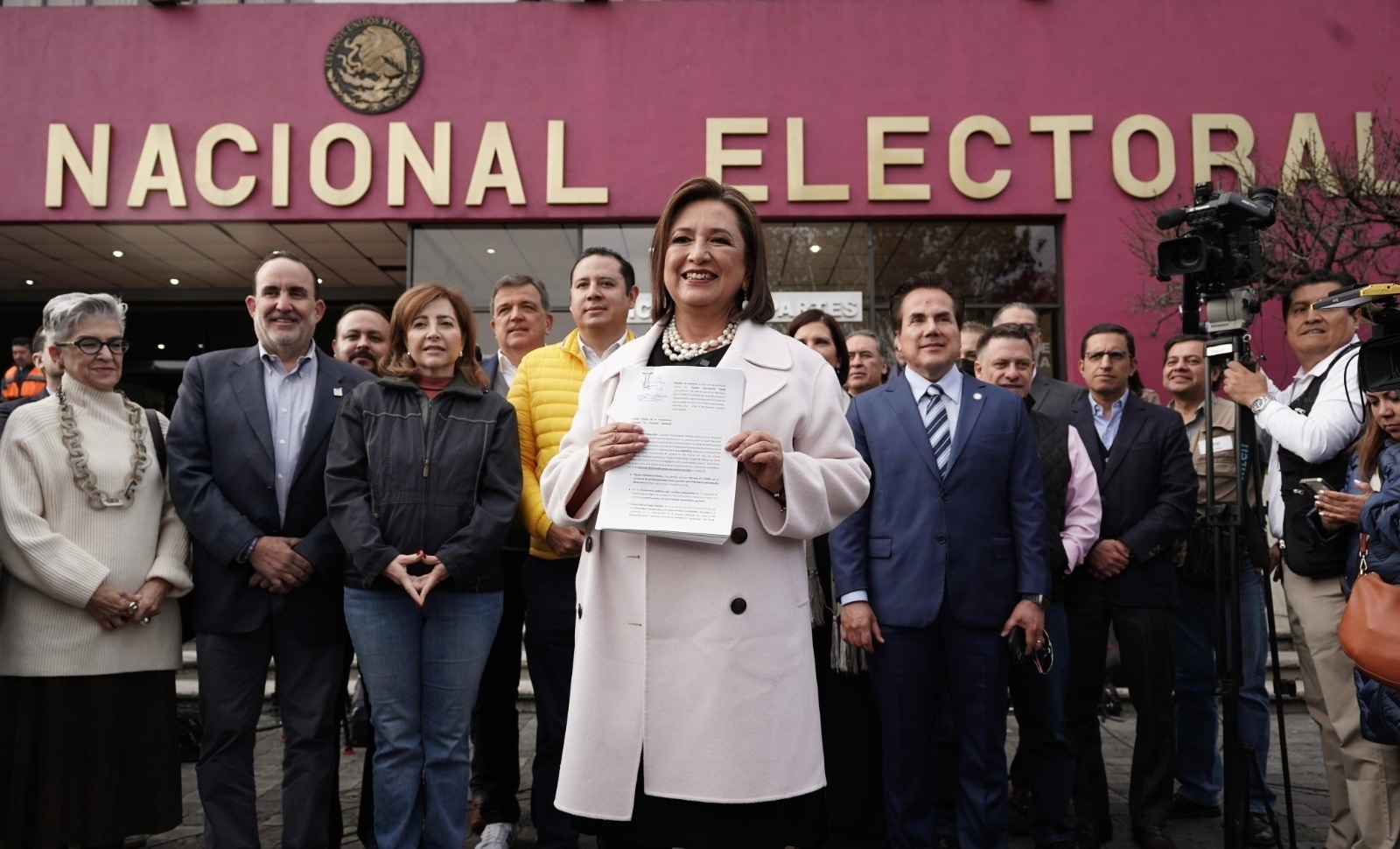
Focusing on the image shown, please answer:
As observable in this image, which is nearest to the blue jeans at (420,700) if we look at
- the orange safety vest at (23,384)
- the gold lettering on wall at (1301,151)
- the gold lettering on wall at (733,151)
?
the orange safety vest at (23,384)

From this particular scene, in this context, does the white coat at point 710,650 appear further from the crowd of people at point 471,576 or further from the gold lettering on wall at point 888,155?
the gold lettering on wall at point 888,155

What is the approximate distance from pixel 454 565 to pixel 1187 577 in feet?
11.2

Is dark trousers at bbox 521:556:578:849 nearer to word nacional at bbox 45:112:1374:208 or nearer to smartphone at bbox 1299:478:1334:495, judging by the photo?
smartphone at bbox 1299:478:1334:495

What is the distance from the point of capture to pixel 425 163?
8.89 m

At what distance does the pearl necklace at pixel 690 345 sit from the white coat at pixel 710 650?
86mm

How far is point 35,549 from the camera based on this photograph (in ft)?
10.6

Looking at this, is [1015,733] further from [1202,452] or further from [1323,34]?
[1323,34]

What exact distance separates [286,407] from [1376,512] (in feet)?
12.1

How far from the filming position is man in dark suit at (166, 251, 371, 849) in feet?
10.8

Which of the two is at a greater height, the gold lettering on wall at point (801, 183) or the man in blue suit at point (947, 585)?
the gold lettering on wall at point (801, 183)

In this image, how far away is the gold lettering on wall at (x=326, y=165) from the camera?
29.1 feet

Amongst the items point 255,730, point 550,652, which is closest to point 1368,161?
point 550,652

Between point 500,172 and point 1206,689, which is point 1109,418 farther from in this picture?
point 500,172

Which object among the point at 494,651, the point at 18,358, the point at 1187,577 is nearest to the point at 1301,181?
the point at 1187,577
